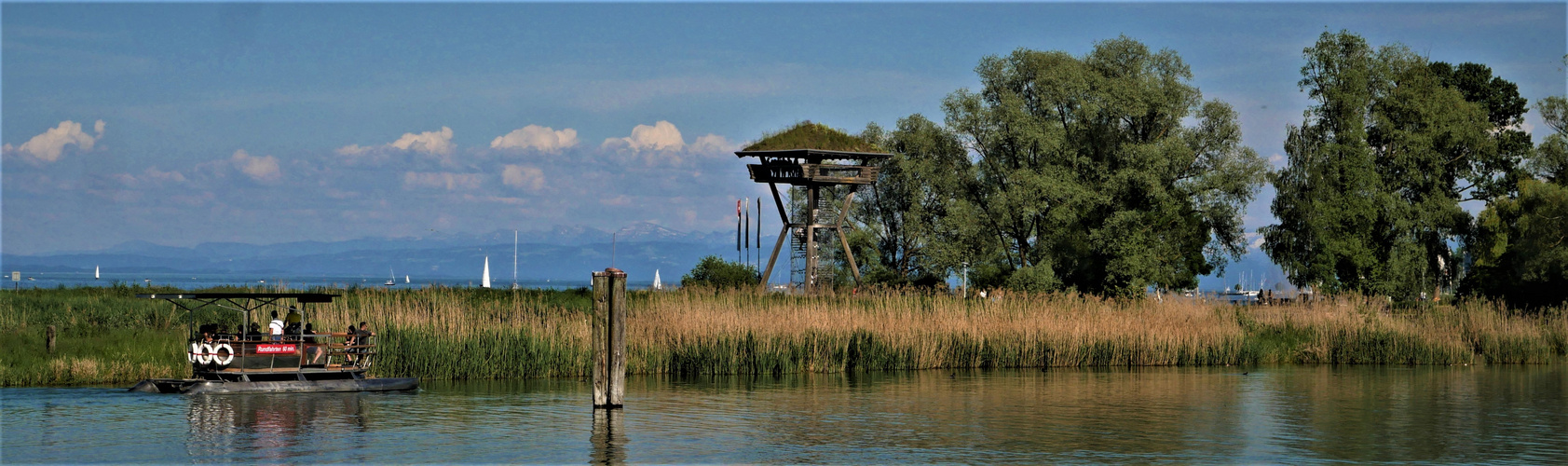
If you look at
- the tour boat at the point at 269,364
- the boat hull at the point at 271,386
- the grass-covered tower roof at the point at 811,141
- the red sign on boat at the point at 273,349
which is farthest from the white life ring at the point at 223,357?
the grass-covered tower roof at the point at 811,141

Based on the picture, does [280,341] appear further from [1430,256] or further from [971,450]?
[1430,256]

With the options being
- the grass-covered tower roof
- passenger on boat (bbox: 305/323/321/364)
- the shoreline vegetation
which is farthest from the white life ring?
the grass-covered tower roof

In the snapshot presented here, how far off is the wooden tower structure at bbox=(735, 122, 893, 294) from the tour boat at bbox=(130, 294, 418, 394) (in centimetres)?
3207

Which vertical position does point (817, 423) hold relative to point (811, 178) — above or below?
below

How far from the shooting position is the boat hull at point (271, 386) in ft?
89.5

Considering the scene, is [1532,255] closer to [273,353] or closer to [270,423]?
[273,353]

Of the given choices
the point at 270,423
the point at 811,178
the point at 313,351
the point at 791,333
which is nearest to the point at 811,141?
the point at 811,178

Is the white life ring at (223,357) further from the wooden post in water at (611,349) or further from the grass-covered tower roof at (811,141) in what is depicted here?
the grass-covered tower roof at (811,141)

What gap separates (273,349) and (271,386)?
0.71 metres

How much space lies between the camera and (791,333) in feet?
115

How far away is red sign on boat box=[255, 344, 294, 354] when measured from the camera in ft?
91.2

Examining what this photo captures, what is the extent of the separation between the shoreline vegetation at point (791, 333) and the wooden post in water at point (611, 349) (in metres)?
6.88

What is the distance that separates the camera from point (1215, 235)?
63.2 metres

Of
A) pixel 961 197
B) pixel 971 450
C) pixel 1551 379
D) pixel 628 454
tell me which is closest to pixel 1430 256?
pixel 961 197
